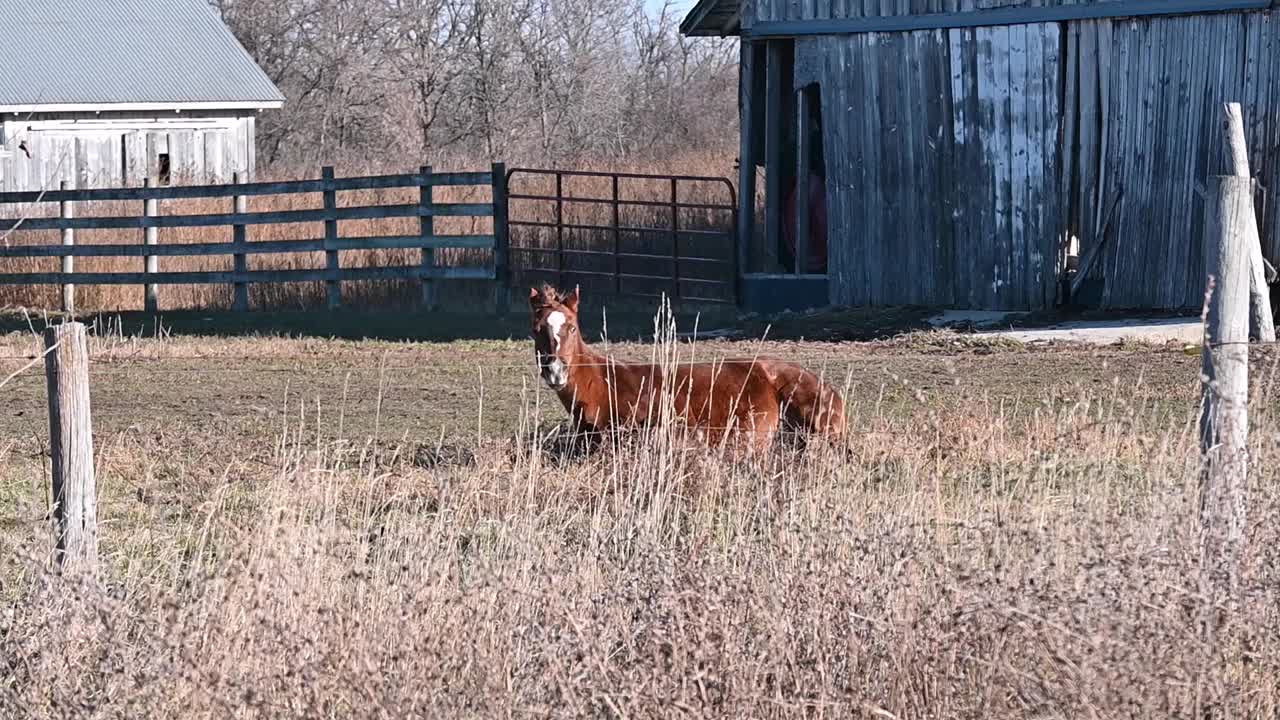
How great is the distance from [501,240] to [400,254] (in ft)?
11.1

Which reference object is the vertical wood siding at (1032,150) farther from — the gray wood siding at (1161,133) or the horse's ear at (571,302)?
the horse's ear at (571,302)

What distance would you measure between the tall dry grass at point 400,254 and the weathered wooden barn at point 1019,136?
2.25m

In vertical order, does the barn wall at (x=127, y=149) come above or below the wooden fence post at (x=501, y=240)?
above

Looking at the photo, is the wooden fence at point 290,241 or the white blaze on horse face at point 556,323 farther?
the wooden fence at point 290,241

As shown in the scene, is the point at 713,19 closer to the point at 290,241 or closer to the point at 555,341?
the point at 290,241

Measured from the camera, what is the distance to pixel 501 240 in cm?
2188

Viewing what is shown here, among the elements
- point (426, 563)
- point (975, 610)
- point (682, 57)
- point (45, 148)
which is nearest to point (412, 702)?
point (426, 563)

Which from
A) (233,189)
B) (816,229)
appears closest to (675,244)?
(816,229)

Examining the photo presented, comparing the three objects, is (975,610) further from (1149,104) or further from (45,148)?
(45,148)

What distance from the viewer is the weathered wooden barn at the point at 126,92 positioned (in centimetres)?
3775

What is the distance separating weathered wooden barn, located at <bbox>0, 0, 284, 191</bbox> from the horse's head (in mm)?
29388

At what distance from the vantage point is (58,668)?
17.7ft

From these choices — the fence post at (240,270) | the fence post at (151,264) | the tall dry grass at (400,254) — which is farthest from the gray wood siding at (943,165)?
the fence post at (151,264)

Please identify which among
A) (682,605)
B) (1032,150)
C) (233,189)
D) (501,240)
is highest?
(1032,150)
